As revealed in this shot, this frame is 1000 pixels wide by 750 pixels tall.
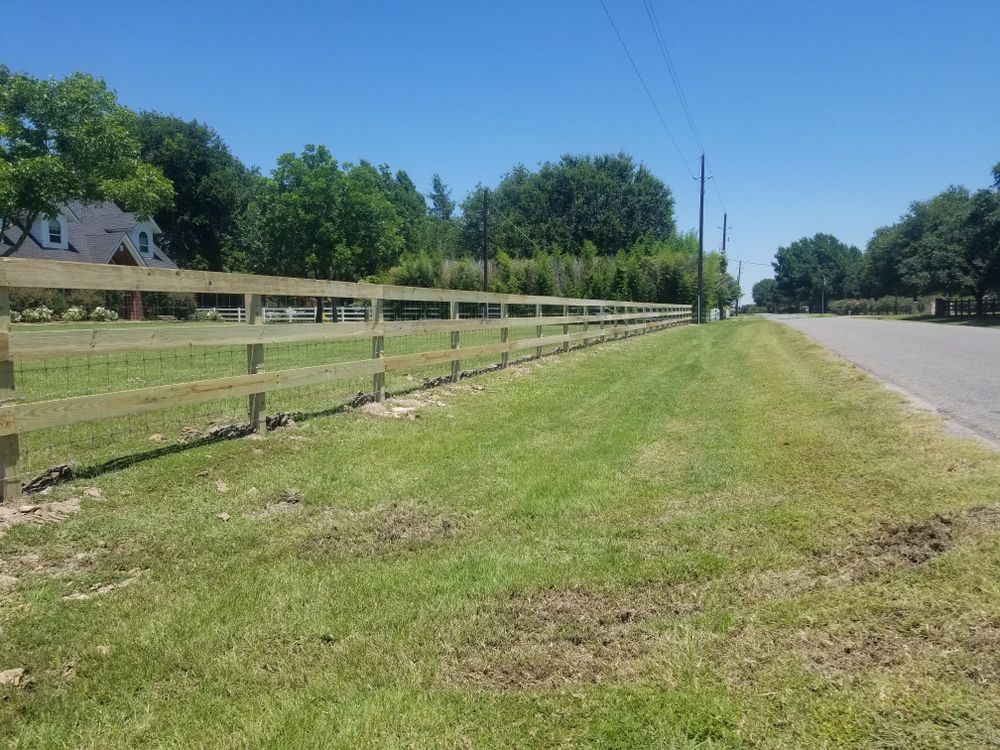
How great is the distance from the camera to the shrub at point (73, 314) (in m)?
5.23

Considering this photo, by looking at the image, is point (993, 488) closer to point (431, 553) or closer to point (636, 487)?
point (636, 487)

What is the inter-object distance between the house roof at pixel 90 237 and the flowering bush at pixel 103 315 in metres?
34.7

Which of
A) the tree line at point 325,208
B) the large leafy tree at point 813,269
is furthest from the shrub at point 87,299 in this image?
the large leafy tree at point 813,269

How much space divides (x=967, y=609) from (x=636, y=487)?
7.52 ft

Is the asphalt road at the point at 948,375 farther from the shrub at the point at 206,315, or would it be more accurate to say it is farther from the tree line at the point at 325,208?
the tree line at the point at 325,208

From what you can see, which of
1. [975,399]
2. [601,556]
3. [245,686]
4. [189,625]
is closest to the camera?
[245,686]

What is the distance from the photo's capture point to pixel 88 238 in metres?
42.1

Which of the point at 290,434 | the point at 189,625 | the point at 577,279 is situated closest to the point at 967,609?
the point at 189,625

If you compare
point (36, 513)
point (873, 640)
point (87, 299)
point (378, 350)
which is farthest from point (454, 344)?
point (873, 640)

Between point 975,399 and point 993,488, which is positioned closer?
point 993,488

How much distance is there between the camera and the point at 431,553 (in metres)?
3.60

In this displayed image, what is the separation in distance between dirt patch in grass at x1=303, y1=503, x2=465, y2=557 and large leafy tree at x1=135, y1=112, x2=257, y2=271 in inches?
2483

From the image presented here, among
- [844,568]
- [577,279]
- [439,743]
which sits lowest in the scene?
[439,743]

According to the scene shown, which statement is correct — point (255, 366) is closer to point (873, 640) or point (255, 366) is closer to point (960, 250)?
point (873, 640)
